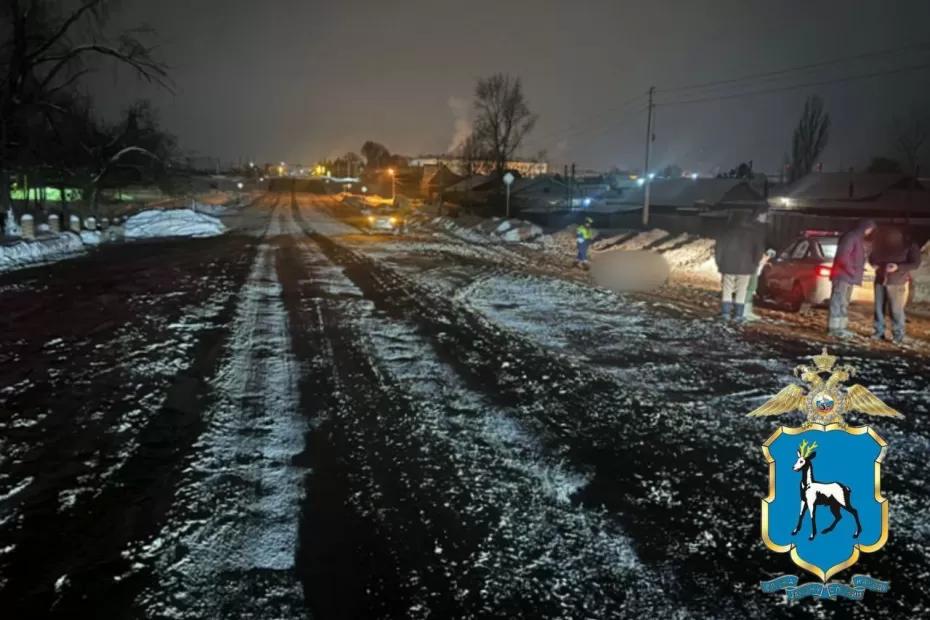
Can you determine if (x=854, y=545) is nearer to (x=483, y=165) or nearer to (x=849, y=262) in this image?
(x=849, y=262)

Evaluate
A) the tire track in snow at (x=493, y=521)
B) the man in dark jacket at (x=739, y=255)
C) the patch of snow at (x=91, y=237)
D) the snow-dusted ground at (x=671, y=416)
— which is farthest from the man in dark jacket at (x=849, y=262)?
the patch of snow at (x=91, y=237)

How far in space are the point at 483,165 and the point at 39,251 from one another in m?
70.6

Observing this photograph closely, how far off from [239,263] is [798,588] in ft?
57.2

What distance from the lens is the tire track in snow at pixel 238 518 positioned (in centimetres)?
311

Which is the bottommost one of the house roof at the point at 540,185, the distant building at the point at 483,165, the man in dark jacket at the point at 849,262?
the man in dark jacket at the point at 849,262

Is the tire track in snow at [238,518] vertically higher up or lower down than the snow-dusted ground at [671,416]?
lower down

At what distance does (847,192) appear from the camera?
142ft

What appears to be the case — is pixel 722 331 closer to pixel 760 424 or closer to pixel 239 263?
pixel 760 424

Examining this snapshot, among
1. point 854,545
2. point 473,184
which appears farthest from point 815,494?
point 473,184

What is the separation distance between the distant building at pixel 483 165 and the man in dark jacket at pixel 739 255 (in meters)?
66.4

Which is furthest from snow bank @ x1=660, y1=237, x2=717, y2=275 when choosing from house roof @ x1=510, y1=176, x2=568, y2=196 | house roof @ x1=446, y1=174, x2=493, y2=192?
house roof @ x1=510, y1=176, x2=568, y2=196

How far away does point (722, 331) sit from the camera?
9.56 meters

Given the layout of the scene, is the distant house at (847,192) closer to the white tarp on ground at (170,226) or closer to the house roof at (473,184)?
the house roof at (473,184)

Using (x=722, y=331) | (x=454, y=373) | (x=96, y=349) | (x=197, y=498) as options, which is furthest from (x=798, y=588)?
(x=96, y=349)
